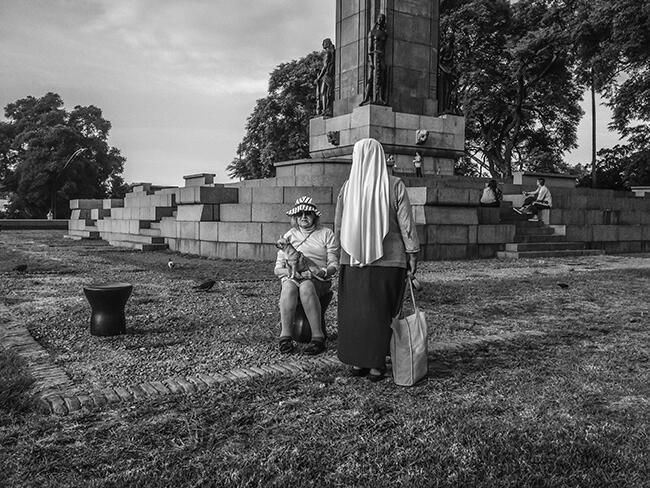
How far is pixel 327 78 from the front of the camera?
22.2m

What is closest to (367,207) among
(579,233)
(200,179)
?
(579,233)

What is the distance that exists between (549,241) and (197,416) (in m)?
15.7

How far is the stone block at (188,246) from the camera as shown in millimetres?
15971

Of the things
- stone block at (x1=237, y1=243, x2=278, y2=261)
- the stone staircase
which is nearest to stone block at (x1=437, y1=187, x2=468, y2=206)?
the stone staircase

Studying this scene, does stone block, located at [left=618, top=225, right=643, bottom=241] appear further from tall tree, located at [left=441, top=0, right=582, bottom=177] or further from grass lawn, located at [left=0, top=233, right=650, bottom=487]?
tall tree, located at [left=441, top=0, right=582, bottom=177]

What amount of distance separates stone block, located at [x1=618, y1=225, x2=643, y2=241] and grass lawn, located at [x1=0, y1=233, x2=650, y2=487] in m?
15.3

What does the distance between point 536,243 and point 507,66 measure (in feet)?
88.9

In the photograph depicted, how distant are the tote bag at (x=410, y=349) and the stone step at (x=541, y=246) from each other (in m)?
12.4

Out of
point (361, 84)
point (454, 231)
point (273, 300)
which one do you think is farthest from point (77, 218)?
point (273, 300)

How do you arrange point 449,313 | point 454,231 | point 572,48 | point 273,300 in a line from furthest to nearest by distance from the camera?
point 572,48, point 454,231, point 273,300, point 449,313

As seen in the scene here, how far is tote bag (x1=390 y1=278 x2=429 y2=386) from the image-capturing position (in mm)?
4602

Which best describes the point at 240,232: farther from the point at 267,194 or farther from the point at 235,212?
the point at 267,194

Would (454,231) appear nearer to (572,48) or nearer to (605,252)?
(605,252)

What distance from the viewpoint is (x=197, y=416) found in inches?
156
